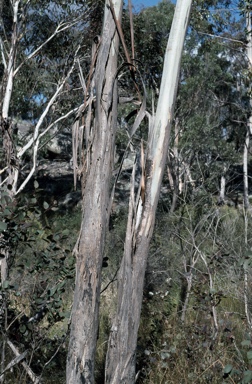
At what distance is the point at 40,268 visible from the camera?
409 centimetres

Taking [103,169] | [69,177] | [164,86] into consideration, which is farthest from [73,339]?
[69,177]

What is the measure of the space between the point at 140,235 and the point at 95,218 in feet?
1.07

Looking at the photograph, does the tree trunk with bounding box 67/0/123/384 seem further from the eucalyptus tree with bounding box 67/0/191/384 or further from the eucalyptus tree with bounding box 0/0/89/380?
the eucalyptus tree with bounding box 0/0/89/380

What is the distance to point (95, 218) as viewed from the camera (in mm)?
3375

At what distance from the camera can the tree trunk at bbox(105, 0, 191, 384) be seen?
3.10 metres

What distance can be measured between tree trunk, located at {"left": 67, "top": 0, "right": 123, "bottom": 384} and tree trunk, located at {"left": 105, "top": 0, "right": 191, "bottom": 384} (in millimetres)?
191

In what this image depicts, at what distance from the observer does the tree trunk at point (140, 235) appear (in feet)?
10.2

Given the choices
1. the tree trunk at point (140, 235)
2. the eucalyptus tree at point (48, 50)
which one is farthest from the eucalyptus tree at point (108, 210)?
the eucalyptus tree at point (48, 50)

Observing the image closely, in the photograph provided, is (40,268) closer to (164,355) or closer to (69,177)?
(164,355)

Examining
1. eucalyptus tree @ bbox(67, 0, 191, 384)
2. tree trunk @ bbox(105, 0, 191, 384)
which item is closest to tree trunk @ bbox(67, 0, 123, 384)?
eucalyptus tree @ bbox(67, 0, 191, 384)

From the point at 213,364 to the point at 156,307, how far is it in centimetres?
207

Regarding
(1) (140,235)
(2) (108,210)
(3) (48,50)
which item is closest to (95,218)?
(2) (108,210)

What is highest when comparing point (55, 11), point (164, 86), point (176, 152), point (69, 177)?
point (55, 11)

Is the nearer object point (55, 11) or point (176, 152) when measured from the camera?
point (55, 11)
